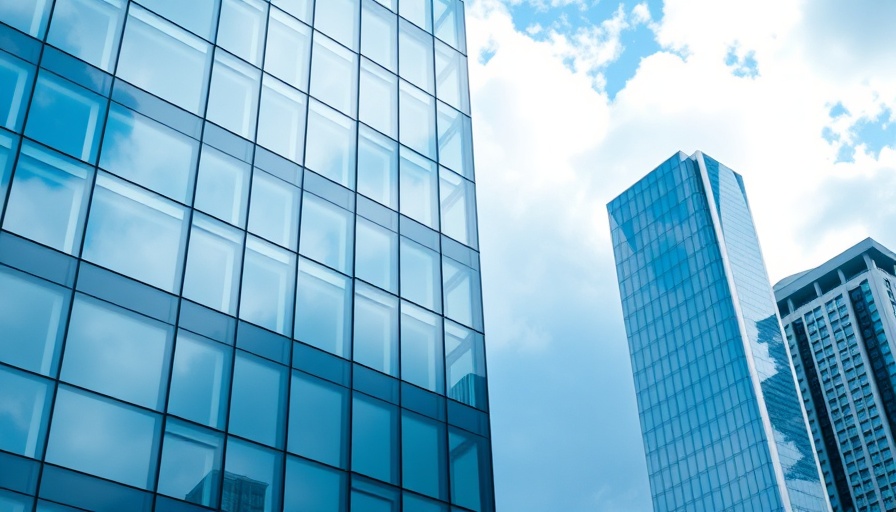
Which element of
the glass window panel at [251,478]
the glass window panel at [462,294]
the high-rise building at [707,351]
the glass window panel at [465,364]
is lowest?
the glass window panel at [251,478]

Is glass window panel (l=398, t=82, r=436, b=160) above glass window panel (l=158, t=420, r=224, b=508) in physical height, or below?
above

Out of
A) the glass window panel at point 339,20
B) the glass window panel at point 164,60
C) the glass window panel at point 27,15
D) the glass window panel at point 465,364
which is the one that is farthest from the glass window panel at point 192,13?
the glass window panel at point 465,364

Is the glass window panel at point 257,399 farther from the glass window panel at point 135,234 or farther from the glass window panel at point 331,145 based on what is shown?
the glass window panel at point 331,145

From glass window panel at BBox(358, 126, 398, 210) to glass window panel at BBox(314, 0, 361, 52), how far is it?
12.6 feet

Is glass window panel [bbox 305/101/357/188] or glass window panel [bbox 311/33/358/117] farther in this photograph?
glass window panel [bbox 311/33/358/117]

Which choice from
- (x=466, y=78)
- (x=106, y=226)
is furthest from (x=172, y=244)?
(x=466, y=78)

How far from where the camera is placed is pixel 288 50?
1341 inches

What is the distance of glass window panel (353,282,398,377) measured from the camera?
30000mm

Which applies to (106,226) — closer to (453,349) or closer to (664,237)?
(453,349)

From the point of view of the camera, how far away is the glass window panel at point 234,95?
30.5 metres

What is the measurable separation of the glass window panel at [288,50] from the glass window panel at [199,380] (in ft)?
36.1

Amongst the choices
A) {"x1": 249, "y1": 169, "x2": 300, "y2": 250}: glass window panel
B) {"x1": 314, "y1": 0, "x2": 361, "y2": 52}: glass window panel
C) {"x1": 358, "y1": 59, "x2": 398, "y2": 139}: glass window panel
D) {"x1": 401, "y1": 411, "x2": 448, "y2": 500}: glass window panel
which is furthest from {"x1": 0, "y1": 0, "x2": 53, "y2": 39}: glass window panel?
{"x1": 401, "y1": 411, "x2": 448, "y2": 500}: glass window panel

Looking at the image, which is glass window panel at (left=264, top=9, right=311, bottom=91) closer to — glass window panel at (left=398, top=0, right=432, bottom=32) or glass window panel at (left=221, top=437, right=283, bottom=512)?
glass window panel at (left=398, top=0, right=432, bottom=32)

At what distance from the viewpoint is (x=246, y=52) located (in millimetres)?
32531
